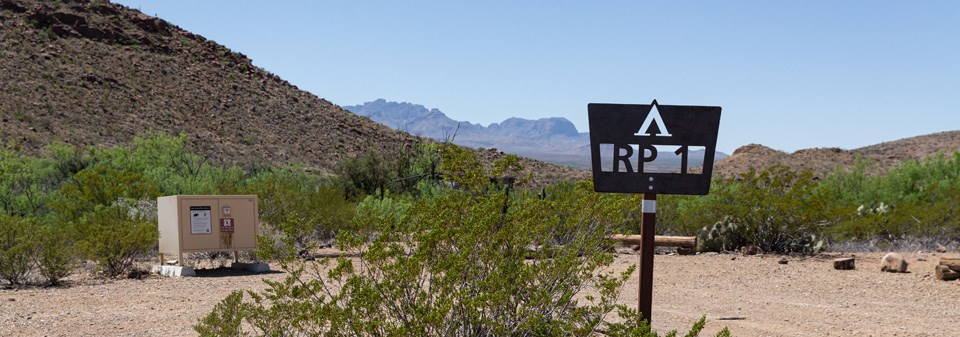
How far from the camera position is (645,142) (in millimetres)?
6562

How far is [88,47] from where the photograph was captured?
167ft

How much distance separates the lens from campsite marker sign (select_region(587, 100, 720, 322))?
6.52 meters

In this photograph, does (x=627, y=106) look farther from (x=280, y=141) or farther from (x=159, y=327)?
(x=280, y=141)

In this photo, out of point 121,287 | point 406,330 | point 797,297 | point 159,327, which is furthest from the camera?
point 121,287

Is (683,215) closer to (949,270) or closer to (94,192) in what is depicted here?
(949,270)

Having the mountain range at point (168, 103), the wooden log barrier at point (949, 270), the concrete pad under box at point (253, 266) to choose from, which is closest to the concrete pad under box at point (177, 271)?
the concrete pad under box at point (253, 266)

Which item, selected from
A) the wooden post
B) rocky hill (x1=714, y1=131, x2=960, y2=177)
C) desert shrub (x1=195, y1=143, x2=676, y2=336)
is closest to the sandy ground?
the wooden post

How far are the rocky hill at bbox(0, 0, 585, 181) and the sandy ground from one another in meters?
26.5

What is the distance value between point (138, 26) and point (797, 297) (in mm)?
50967

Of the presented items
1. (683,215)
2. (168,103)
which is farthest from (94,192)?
(168,103)

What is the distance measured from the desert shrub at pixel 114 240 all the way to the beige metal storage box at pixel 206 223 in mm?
305

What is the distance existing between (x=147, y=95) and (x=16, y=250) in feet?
120

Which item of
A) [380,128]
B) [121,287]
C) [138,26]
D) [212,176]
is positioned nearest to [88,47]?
[138,26]

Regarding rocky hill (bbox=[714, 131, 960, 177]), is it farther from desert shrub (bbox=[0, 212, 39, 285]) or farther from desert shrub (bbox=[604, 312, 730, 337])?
desert shrub (bbox=[604, 312, 730, 337])
